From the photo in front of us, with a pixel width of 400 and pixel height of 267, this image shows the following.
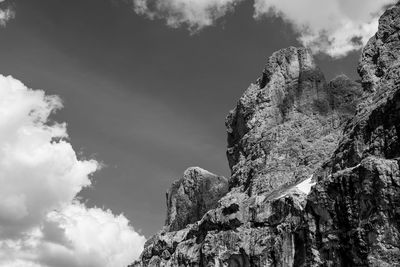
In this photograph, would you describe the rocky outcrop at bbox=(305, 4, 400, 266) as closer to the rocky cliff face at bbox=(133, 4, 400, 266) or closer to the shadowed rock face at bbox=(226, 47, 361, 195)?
the rocky cliff face at bbox=(133, 4, 400, 266)

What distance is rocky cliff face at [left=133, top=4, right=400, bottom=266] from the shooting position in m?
54.8

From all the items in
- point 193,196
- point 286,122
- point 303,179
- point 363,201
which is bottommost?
point 363,201

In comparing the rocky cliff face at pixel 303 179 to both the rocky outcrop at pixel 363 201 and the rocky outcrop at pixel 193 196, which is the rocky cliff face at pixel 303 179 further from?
the rocky outcrop at pixel 193 196

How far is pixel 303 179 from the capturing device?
87.9 metres

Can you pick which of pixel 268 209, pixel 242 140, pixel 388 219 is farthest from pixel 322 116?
pixel 388 219

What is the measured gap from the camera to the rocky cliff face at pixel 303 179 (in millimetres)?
54781

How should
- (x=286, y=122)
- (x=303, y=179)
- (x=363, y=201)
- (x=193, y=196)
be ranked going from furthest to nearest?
(x=193, y=196)
(x=286, y=122)
(x=303, y=179)
(x=363, y=201)

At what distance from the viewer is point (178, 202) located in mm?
136500

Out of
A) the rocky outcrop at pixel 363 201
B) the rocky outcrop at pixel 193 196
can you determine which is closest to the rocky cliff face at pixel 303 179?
the rocky outcrop at pixel 363 201

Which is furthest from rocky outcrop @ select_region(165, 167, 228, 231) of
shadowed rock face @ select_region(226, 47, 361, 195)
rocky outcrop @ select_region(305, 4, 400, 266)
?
rocky outcrop @ select_region(305, 4, 400, 266)

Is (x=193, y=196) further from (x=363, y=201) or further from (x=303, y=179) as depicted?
(x=363, y=201)

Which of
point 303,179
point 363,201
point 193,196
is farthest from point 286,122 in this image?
point 363,201

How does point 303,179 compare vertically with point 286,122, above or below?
below

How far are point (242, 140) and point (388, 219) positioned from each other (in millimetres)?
54838
